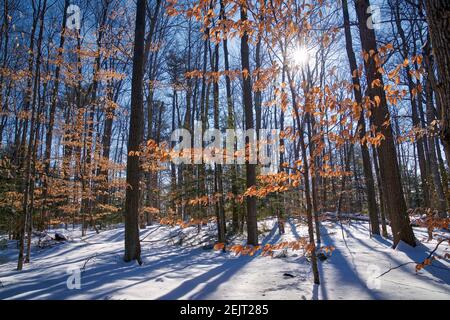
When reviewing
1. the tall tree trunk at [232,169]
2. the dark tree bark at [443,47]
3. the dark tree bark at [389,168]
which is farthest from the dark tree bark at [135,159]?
the dark tree bark at [443,47]

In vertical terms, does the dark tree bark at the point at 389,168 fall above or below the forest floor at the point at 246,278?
above

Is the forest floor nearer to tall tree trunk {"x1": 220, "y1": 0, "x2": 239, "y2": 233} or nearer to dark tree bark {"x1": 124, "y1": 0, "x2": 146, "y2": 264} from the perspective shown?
dark tree bark {"x1": 124, "y1": 0, "x2": 146, "y2": 264}

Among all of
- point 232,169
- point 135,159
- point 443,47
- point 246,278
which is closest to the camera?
point 443,47

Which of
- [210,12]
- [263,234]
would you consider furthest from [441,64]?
[263,234]

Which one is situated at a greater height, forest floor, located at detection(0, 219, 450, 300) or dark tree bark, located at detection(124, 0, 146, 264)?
dark tree bark, located at detection(124, 0, 146, 264)

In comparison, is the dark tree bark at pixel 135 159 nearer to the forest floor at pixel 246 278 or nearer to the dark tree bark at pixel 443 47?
the forest floor at pixel 246 278

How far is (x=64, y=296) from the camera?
3961 mm

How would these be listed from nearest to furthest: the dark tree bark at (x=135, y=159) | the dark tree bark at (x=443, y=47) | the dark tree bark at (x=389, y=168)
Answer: the dark tree bark at (x=443, y=47)
the dark tree bark at (x=389, y=168)
the dark tree bark at (x=135, y=159)

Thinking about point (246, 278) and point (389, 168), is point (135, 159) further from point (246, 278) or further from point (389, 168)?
point (389, 168)

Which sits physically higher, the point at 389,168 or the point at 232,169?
the point at 232,169

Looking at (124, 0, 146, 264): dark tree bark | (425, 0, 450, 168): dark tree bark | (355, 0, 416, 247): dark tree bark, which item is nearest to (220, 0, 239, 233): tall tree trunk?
(124, 0, 146, 264): dark tree bark

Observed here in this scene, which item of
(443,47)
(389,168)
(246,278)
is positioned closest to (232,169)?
(389,168)

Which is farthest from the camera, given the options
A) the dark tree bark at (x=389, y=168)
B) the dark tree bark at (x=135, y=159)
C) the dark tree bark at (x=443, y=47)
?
the dark tree bark at (x=135, y=159)

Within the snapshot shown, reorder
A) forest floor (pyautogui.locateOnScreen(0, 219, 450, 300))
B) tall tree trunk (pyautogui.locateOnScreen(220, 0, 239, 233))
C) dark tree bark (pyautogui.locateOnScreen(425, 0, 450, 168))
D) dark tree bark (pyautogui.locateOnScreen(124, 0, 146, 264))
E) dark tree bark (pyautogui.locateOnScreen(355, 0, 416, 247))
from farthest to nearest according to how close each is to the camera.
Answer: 1. tall tree trunk (pyautogui.locateOnScreen(220, 0, 239, 233))
2. dark tree bark (pyautogui.locateOnScreen(124, 0, 146, 264))
3. dark tree bark (pyautogui.locateOnScreen(355, 0, 416, 247))
4. forest floor (pyautogui.locateOnScreen(0, 219, 450, 300))
5. dark tree bark (pyautogui.locateOnScreen(425, 0, 450, 168))
